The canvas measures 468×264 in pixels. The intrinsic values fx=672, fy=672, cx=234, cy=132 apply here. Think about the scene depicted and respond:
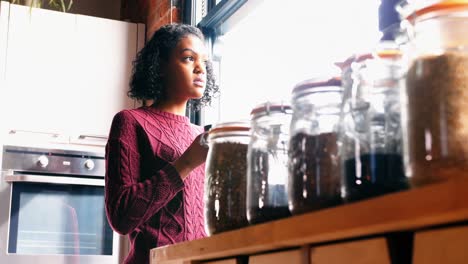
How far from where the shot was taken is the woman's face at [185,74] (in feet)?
6.42

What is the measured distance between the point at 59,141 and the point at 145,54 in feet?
3.93

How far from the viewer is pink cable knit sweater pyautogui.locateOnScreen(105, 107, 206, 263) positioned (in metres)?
1.66

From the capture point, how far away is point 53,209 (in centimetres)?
299

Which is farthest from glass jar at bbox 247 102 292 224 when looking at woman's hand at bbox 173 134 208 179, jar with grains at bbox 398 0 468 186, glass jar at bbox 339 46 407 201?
woman's hand at bbox 173 134 208 179

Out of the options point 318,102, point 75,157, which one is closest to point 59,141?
point 75,157

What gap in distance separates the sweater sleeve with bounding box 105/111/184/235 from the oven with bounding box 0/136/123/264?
1.29 m

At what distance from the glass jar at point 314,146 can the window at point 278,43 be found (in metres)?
0.88

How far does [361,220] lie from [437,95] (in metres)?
0.12

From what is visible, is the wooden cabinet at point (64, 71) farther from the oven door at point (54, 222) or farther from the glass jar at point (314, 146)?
the glass jar at point (314, 146)

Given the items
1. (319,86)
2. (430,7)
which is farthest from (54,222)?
(430,7)

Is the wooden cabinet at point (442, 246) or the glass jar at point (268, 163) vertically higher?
the glass jar at point (268, 163)

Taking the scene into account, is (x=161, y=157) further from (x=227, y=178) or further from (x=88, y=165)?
(x=88, y=165)

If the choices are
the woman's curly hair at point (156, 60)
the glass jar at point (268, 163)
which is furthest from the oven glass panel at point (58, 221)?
the glass jar at point (268, 163)

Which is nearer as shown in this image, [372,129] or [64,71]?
[372,129]
